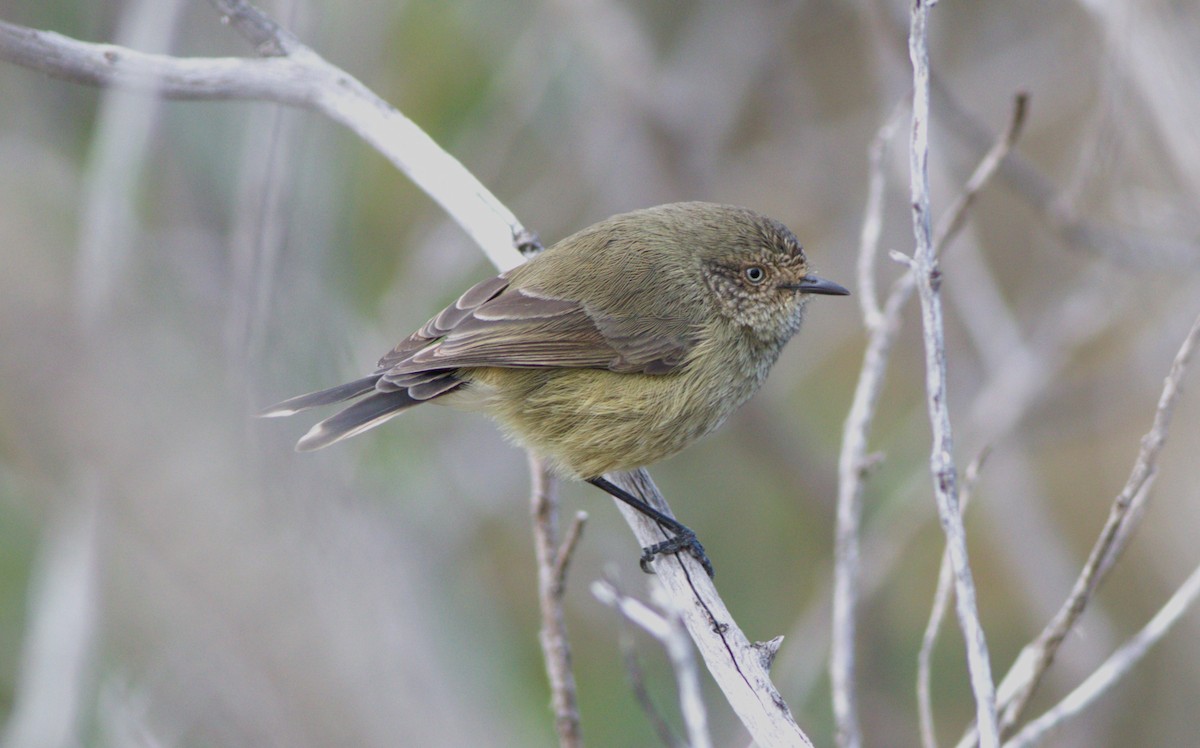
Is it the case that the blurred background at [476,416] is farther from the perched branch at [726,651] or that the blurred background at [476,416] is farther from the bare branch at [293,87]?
the perched branch at [726,651]

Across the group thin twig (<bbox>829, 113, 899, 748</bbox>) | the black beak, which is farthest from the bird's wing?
thin twig (<bbox>829, 113, 899, 748</bbox>)

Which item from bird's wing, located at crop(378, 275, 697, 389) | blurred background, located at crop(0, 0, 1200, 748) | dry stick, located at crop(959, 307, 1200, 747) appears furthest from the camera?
bird's wing, located at crop(378, 275, 697, 389)

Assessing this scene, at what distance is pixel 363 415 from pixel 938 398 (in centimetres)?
176

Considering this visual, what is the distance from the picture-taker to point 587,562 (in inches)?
213

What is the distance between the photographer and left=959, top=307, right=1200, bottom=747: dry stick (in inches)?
90.8

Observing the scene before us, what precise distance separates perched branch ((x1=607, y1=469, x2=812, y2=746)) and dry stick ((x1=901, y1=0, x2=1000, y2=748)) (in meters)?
0.39

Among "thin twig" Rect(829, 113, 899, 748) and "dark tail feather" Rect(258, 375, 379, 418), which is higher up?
"dark tail feather" Rect(258, 375, 379, 418)

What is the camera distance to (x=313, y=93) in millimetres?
3365

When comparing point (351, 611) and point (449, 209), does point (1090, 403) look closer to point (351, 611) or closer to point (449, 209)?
point (449, 209)

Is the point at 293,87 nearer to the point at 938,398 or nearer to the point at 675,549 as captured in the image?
the point at 675,549

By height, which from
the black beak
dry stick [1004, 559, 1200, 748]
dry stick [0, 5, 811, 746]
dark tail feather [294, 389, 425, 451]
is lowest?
dry stick [1004, 559, 1200, 748]

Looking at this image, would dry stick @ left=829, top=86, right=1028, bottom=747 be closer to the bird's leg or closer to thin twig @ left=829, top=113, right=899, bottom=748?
thin twig @ left=829, top=113, right=899, bottom=748

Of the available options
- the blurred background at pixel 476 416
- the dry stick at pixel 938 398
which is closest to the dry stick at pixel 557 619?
the blurred background at pixel 476 416

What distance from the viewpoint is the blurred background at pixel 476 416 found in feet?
6.51
